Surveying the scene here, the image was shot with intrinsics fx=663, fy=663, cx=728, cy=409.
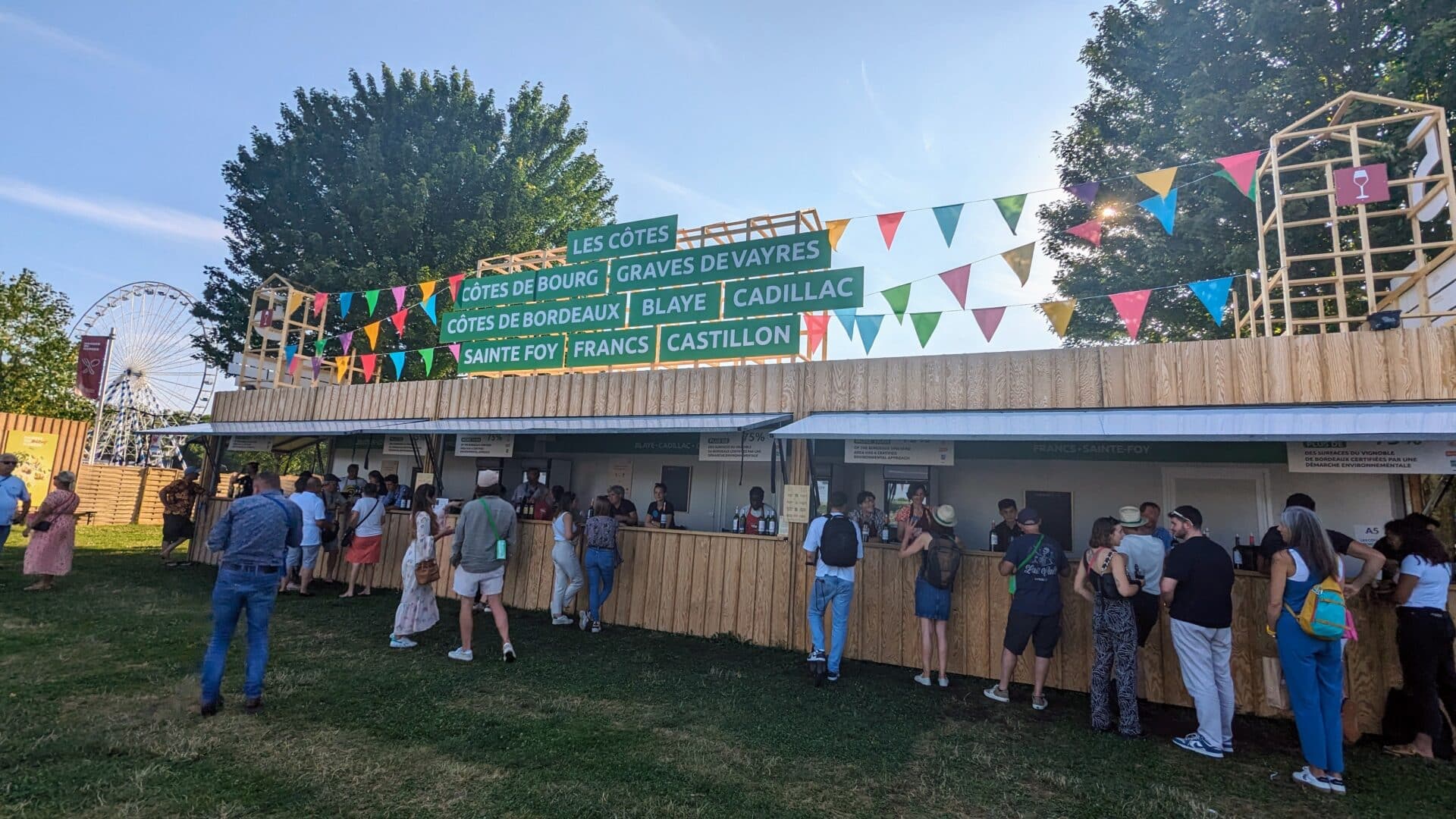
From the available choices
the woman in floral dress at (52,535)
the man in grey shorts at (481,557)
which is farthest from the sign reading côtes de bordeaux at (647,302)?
the woman in floral dress at (52,535)

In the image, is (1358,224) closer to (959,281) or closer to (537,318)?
(959,281)

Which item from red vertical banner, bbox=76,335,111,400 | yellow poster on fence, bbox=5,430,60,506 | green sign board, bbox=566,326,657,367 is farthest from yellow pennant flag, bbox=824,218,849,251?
red vertical banner, bbox=76,335,111,400

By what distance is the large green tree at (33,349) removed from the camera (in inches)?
813

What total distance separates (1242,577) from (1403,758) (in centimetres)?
140

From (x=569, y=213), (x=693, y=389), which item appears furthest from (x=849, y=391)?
(x=569, y=213)

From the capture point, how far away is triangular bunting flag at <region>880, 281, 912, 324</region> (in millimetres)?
7441

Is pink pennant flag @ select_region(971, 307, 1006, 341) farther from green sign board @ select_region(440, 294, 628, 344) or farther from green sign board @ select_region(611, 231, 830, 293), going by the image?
green sign board @ select_region(440, 294, 628, 344)

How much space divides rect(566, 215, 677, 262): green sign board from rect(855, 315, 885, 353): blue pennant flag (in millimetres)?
3079

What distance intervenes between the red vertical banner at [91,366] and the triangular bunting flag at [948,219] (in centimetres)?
2618

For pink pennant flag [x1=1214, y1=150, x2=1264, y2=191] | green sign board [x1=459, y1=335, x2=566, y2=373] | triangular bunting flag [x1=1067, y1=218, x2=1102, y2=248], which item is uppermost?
pink pennant flag [x1=1214, y1=150, x2=1264, y2=191]

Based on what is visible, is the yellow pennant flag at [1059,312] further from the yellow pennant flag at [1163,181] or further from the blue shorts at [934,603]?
the blue shorts at [934,603]

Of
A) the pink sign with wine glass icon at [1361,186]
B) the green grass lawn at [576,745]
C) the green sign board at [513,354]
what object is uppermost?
the pink sign with wine glass icon at [1361,186]

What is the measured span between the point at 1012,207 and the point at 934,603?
4185 millimetres

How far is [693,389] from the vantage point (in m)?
8.09
